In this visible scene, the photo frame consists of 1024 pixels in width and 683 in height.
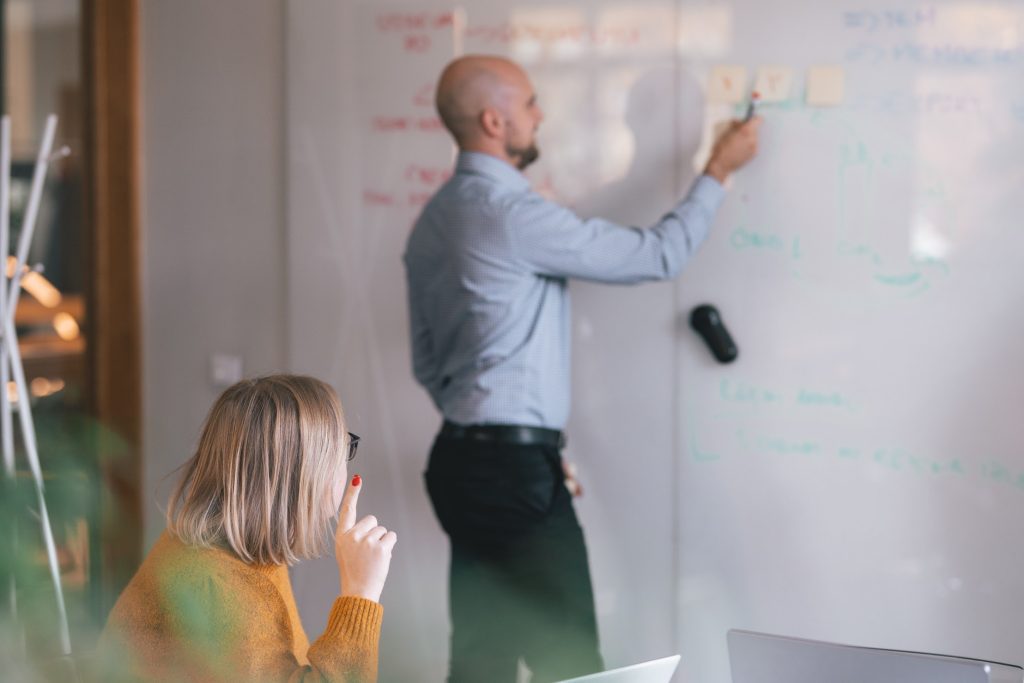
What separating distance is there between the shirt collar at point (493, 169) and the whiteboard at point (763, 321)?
27cm

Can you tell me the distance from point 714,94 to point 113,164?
1.79 metres

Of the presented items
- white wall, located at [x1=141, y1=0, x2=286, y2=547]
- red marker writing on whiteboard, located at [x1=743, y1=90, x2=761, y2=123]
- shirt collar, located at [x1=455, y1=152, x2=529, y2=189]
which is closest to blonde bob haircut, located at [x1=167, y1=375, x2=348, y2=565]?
shirt collar, located at [x1=455, y1=152, x2=529, y2=189]

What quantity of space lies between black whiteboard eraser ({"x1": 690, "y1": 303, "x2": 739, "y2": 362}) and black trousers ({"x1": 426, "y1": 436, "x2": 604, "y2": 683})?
44 cm

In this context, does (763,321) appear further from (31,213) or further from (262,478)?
(31,213)

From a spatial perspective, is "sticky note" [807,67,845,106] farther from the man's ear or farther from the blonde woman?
the blonde woman

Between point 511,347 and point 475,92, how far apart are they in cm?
58

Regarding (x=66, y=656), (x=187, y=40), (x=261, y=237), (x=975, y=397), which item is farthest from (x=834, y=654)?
(x=187, y=40)

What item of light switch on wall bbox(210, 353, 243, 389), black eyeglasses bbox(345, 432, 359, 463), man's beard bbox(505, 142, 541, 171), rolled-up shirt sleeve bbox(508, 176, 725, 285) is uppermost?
man's beard bbox(505, 142, 541, 171)

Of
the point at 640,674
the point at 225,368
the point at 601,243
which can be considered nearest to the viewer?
the point at 640,674

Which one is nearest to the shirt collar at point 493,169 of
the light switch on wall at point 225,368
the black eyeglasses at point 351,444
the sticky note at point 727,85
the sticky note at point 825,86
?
the sticky note at point 727,85

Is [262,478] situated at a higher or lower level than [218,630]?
higher

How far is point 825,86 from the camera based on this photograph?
2.32m

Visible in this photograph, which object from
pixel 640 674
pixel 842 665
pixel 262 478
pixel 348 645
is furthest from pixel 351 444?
pixel 842 665

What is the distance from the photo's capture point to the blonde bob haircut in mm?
1410
